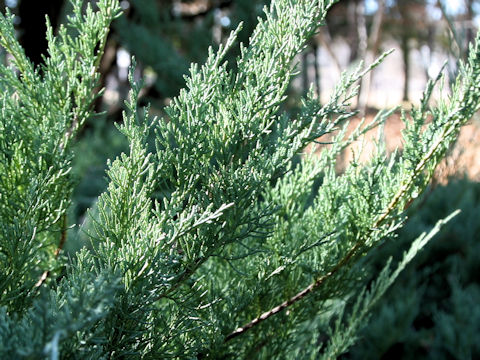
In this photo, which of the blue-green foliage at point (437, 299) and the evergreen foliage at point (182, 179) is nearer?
the evergreen foliage at point (182, 179)

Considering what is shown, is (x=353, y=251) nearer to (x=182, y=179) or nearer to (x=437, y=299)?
(x=182, y=179)

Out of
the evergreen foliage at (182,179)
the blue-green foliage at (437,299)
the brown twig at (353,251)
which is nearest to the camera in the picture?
the evergreen foliage at (182,179)

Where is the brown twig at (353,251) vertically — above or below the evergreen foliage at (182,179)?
below


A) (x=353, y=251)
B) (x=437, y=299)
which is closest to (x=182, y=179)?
(x=353, y=251)

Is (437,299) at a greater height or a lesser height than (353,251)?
greater

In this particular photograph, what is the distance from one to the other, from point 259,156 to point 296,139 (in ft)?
0.29

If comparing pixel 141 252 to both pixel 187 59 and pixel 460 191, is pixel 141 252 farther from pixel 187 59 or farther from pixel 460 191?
pixel 187 59

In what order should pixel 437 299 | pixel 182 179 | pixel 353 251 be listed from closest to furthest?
pixel 182 179, pixel 353 251, pixel 437 299

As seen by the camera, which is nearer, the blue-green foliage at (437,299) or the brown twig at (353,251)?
the brown twig at (353,251)

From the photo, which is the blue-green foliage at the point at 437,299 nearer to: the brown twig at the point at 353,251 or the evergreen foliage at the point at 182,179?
the brown twig at the point at 353,251

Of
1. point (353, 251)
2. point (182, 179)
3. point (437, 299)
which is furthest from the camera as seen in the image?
point (437, 299)

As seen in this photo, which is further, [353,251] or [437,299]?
[437,299]

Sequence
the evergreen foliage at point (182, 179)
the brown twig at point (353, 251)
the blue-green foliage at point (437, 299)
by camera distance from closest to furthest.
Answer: the evergreen foliage at point (182, 179) < the brown twig at point (353, 251) < the blue-green foliage at point (437, 299)

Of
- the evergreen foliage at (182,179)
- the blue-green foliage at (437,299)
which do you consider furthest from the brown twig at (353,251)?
the blue-green foliage at (437,299)
